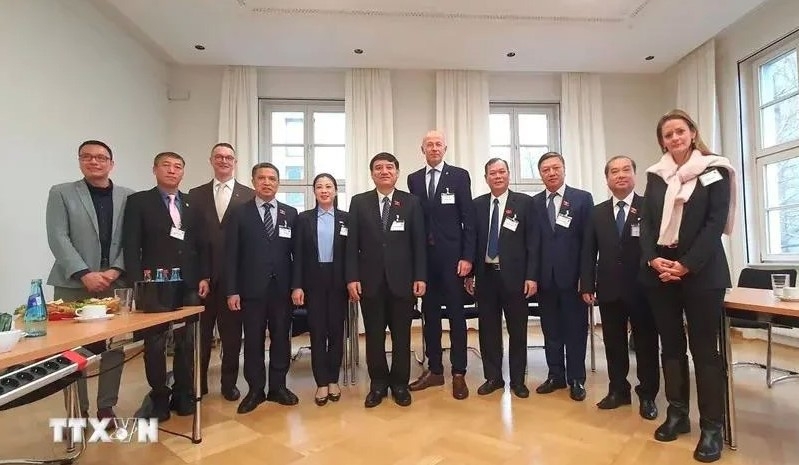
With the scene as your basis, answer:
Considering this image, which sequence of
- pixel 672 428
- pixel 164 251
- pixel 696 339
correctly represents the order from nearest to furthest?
pixel 696 339
pixel 672 428
pixel 164 251

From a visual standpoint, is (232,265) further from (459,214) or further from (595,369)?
(595,369)

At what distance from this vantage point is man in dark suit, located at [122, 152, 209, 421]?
2.59 meters

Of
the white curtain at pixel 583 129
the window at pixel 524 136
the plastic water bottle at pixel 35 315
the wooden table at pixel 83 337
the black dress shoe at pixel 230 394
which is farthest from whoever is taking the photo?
the window at pixel 524 136

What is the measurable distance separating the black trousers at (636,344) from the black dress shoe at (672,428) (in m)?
0.32

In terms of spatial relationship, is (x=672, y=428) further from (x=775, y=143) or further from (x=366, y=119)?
(x=366, y=119)

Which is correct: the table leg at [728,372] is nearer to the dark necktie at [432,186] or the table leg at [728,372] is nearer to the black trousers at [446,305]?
the black trousers at [446,305]

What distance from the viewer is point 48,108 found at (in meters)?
3.78

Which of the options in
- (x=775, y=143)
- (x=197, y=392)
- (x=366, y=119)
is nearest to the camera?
(x=197, y=392)

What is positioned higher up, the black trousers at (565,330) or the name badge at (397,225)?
the name badge at (397,225)

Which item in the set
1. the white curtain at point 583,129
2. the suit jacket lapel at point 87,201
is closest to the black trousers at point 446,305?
the suit jacket lapel at point 87,201

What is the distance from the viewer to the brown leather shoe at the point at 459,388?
2846 millimetres

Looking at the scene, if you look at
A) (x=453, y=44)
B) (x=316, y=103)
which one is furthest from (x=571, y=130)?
(x=316, y=103)

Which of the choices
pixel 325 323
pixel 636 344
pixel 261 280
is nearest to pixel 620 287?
pixel 636 344

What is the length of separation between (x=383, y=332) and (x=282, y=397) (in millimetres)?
774
